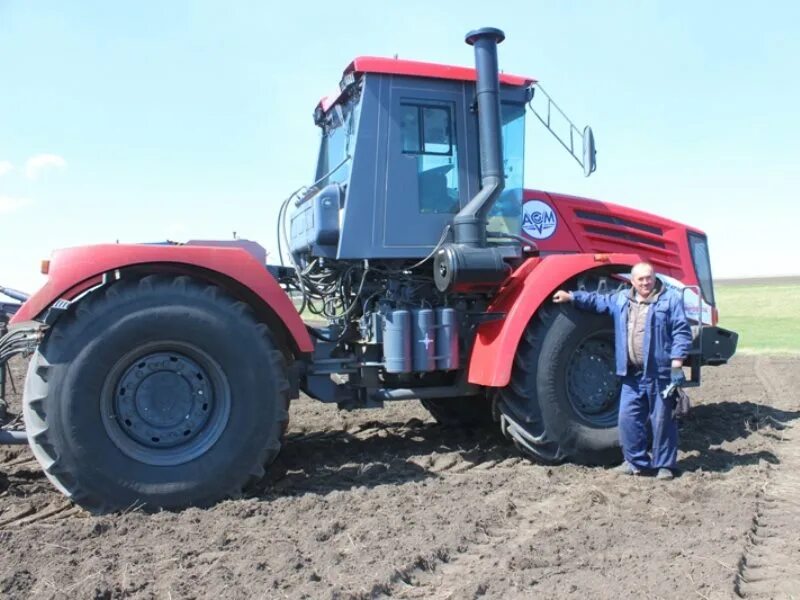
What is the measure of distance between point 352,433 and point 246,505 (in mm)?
2593

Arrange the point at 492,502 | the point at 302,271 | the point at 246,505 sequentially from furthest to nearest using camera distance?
the point at 302,271 < the point at 492,502 < the point at 246,505

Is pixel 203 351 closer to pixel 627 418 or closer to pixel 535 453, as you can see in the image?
pixel 535 453

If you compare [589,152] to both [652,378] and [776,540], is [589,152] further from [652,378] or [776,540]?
[776,540]

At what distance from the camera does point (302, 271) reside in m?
5.88

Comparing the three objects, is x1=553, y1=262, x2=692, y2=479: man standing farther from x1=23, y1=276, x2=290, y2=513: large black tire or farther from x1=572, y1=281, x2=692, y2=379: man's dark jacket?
x1=23, y1=276, x2=290, y2=513: large black tire

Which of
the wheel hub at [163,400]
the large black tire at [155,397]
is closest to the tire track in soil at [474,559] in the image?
the large black tire at [155,397]

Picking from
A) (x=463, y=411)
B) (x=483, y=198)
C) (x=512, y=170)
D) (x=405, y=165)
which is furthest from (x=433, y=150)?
(x=463, y=411)

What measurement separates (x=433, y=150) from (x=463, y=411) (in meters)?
2.58

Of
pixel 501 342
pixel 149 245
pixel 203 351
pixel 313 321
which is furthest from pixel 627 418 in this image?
pixel 149 245

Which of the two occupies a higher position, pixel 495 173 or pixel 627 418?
pixel 495 173

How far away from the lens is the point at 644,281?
529 centimetres

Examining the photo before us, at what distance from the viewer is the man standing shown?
17.1ft

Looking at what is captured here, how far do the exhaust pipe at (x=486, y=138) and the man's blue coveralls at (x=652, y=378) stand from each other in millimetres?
1161

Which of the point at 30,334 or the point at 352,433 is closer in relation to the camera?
the point at 30,334
